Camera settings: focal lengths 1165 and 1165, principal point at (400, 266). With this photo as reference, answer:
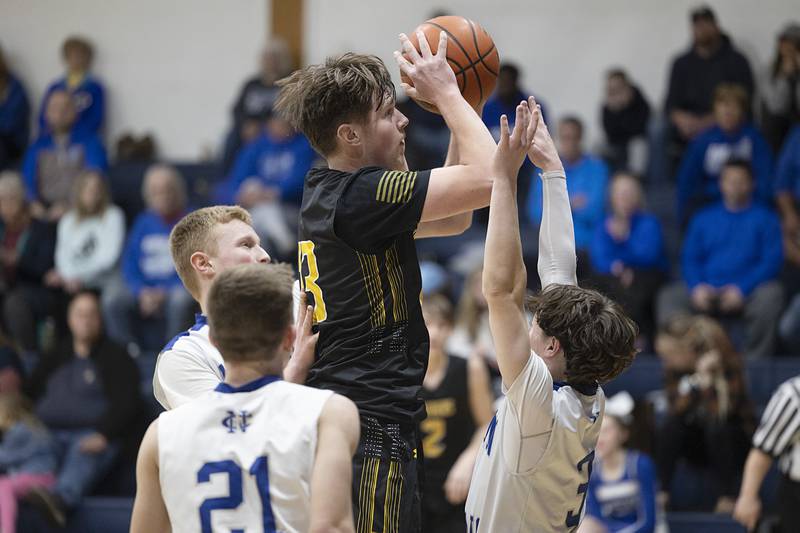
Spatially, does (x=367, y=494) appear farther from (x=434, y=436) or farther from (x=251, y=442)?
(x=434, y=436)

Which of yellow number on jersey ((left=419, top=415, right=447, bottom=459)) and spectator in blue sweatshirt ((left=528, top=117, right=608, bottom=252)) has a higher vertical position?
spectator in blue sweatshirt ((left=528, top=117, right=608, bottom=252))

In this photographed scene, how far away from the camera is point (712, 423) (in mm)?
7449

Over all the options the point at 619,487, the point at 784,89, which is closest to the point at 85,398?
the point at 619,487

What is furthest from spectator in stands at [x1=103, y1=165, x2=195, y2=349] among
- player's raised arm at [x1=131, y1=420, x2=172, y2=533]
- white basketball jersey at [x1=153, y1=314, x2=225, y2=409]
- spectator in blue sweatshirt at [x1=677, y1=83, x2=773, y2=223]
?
player's raised arm at [x1=131, y1=420, x2=172, y2=533]

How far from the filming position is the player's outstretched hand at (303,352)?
11.2ft

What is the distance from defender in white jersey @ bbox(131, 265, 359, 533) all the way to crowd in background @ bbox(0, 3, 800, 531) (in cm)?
409

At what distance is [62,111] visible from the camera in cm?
1139

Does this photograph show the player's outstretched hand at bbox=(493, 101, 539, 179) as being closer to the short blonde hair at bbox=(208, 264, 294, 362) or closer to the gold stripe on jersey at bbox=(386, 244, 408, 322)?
the gold stripe on jersey at bbox=(386, 244, 408, 322)

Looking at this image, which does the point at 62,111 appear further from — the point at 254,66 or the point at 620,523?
the point at 620,523

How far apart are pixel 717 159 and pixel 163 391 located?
285 inches

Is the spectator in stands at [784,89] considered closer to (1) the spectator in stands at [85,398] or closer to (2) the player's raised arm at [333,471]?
(1) the spectator in stands at [85,398]

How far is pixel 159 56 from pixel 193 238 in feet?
30.1

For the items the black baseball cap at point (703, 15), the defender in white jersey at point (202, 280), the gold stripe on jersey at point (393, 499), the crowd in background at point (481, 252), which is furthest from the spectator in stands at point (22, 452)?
the black baseball cap at point (703, 15)

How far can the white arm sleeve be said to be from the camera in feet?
12.1
